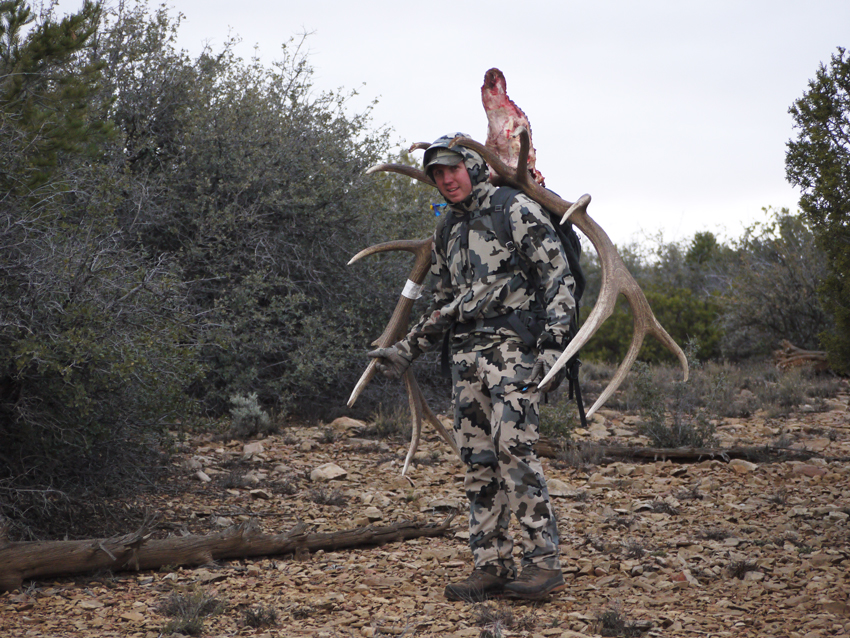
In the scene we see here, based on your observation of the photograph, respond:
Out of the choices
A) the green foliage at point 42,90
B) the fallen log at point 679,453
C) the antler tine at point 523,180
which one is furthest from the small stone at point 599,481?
the green foliage at point 42,90

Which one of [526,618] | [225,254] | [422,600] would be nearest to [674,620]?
[526,618]

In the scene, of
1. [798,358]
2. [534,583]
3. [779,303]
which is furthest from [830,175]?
[779,303]

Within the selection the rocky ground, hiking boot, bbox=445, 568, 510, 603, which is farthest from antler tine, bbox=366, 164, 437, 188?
the rocky ground

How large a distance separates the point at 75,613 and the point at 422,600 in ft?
5.52

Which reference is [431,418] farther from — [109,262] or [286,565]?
[109,262]

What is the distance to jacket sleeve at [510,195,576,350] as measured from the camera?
3775 mm

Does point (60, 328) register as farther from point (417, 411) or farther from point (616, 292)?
point (616, 292)

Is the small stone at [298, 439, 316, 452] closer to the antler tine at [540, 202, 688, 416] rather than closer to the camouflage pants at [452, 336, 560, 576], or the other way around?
the camouflage pants at [452, 336, 560, 576]

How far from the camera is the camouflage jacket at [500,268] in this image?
3.85 m

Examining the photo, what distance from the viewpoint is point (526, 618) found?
3658mm

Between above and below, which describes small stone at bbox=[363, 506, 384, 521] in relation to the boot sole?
below

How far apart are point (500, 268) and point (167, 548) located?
2418 millimetres

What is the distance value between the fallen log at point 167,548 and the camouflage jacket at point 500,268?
170cm

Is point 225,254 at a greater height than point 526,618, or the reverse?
point 225,254
